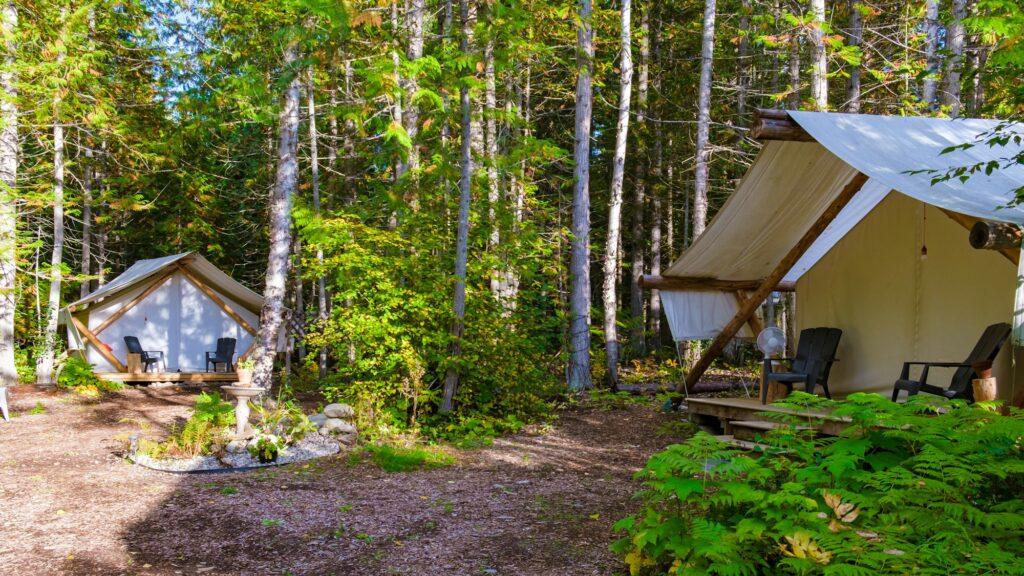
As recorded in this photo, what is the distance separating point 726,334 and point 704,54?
5.72 m

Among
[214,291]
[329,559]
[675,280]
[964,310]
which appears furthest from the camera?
[214,291]

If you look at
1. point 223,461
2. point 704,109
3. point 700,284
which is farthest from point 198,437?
point 704,109

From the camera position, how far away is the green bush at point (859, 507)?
8.69ft

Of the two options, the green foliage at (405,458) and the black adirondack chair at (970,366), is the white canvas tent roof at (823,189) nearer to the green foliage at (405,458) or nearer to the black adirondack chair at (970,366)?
the black adirondack chair at (970,366)

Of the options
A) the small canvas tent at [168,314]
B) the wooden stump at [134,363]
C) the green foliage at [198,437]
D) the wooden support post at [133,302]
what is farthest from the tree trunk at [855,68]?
the wooden stump at [134,363]

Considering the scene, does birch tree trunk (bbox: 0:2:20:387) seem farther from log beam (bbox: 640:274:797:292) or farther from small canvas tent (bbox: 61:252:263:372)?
log beam (bbox: 640:274:797:292)

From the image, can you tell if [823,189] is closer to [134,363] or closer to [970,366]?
[970,366]

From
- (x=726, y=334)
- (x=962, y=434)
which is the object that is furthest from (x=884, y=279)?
(x=962, y=434)

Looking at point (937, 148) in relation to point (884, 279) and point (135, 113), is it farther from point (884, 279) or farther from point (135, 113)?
point (135, 113)

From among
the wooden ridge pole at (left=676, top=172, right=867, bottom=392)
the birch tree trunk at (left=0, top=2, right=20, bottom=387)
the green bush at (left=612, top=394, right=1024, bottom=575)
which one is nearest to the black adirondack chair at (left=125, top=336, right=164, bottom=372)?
the birch tree trunk at (left=0, top=2, right=20, bottom=387)

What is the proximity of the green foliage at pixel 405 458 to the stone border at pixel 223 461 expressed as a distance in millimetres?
589

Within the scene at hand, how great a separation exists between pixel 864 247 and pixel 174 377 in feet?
38.7

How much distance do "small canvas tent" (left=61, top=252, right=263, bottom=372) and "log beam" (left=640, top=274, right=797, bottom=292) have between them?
9.50m

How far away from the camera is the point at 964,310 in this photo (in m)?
6.97
